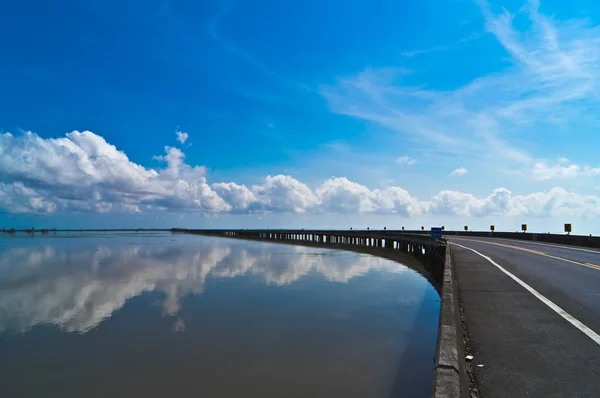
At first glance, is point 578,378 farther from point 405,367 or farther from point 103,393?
point 103,393

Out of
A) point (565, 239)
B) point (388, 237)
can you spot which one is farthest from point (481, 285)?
point (388, 237)

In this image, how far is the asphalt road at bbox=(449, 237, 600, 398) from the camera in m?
4.41

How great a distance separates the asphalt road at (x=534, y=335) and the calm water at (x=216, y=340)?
1.66 m

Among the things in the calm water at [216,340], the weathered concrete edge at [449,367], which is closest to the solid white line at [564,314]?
the weathered concrete edge at [449,367]

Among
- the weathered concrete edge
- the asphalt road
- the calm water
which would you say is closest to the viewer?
the weathered concrete edge

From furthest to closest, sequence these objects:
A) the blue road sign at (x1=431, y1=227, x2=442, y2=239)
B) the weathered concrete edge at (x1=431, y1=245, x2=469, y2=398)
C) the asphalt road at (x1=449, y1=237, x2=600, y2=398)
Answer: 1. the blue road sign at (x1=431, y1=227, x2=442, y2=239)
2. the asphalt road at (x1=449, y1=237, x2=600, y2=398)
3. the weathered concrete edge at (x1=431, y1=245, x2=469, y2=398)

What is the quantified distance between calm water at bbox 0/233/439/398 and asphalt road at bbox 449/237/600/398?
65.2 inches

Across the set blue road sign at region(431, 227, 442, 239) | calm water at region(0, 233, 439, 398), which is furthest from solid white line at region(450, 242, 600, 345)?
blue road sign at region(431, 227, 442, 239)

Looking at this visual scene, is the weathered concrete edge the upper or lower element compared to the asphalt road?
upper

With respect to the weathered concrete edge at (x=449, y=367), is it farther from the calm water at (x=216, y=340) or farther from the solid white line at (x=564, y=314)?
the solid white line at (x=564, y=314)

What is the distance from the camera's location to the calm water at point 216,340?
705 centimetres

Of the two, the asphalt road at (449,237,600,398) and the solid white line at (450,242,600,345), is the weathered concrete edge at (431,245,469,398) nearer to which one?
the asphalt road at (449,237,600,398)

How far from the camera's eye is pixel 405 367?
7773 mm

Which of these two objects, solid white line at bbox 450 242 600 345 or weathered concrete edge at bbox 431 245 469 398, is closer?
weathered concrete edge at bbox 431 245 469 398
